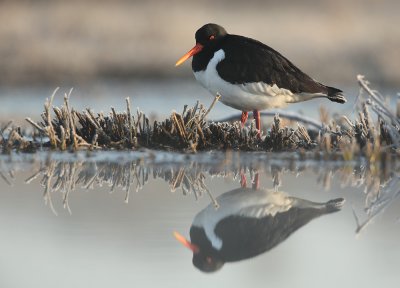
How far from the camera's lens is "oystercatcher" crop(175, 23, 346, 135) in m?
8.37

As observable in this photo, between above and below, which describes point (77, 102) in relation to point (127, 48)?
below

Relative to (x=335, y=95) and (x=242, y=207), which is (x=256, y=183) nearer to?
(x=242, y=207)

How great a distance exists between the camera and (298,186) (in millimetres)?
6332

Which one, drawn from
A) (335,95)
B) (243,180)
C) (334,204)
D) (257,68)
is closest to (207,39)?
(257,68)

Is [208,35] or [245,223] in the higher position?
[208,35]

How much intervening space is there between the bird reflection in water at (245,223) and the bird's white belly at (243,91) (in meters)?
2.27

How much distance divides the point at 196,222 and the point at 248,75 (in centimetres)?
329

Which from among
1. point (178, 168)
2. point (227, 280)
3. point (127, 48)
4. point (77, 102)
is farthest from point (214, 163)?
point (127, 48)

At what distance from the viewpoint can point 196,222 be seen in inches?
206

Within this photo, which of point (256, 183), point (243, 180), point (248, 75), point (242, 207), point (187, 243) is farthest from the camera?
point (248, 75)

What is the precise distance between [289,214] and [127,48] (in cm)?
1505

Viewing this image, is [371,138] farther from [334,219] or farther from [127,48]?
[127,48]

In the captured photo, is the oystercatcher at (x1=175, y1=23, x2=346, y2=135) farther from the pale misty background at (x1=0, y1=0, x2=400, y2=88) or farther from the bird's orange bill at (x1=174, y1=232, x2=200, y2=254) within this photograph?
the pale misty background at (x1=0, y1=0, x2=400, y2=88)

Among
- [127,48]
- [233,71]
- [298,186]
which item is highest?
[127,48]
